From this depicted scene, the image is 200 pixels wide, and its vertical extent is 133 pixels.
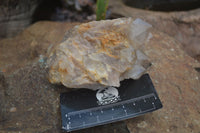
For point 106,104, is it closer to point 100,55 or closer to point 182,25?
point 100,55

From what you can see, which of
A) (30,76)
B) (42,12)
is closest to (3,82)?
(30,76)

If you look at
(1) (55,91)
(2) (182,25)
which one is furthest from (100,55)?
(2) (182,25)

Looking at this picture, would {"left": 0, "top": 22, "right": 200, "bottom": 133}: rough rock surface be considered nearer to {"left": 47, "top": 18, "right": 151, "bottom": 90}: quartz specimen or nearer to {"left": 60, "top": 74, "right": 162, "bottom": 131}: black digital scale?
{"left": 60, "top": 74, "right": 162, "bottom": 131}: black digital scale

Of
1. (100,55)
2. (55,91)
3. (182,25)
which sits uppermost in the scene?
(100,55)

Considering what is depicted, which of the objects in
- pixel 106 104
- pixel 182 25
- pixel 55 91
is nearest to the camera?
pixel 106 104

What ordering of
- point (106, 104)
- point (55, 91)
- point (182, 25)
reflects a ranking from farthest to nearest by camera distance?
1. point (182, 25)
2. point (55, 91)
3. point (106, 104)

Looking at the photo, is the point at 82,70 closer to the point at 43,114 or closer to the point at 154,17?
the point at 43,114

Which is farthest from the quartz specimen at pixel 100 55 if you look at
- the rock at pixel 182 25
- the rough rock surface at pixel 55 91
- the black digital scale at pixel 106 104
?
the rock at pixel 182 25

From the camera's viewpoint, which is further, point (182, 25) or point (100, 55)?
point (182, 25)
